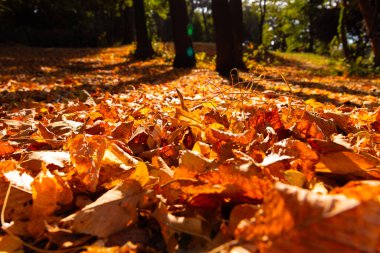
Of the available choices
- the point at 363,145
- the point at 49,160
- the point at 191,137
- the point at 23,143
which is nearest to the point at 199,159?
the point at 191,137

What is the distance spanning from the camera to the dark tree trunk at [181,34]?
1001cm

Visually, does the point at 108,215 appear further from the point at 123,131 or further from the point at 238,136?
the point at 123,131

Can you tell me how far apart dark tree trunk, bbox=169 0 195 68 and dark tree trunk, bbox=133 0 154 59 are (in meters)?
3.41

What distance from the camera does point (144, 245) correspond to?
90cm

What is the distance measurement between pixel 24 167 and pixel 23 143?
0.57 m

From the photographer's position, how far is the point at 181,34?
10.2m

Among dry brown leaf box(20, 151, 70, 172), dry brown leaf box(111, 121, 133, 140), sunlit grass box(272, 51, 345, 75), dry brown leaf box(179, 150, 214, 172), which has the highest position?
dry brown leaf box(179, 150, 214, 172)

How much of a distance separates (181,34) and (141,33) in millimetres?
3734

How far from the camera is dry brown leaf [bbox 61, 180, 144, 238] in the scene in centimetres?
92

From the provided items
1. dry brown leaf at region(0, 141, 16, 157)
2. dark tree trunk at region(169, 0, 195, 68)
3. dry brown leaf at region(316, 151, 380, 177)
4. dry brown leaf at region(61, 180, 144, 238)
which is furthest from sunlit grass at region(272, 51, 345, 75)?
dry brown leaf at region(61, 180, 144, 238)

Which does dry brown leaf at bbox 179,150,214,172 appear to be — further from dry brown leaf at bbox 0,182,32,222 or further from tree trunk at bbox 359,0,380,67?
tree trunk at bbox 359,0,380,67

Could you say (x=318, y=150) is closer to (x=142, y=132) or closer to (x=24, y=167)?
(x=142, y=132)

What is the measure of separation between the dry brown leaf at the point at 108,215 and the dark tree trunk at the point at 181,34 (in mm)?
9396

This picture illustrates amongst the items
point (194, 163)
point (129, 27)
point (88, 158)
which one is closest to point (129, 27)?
point (129, 27)
